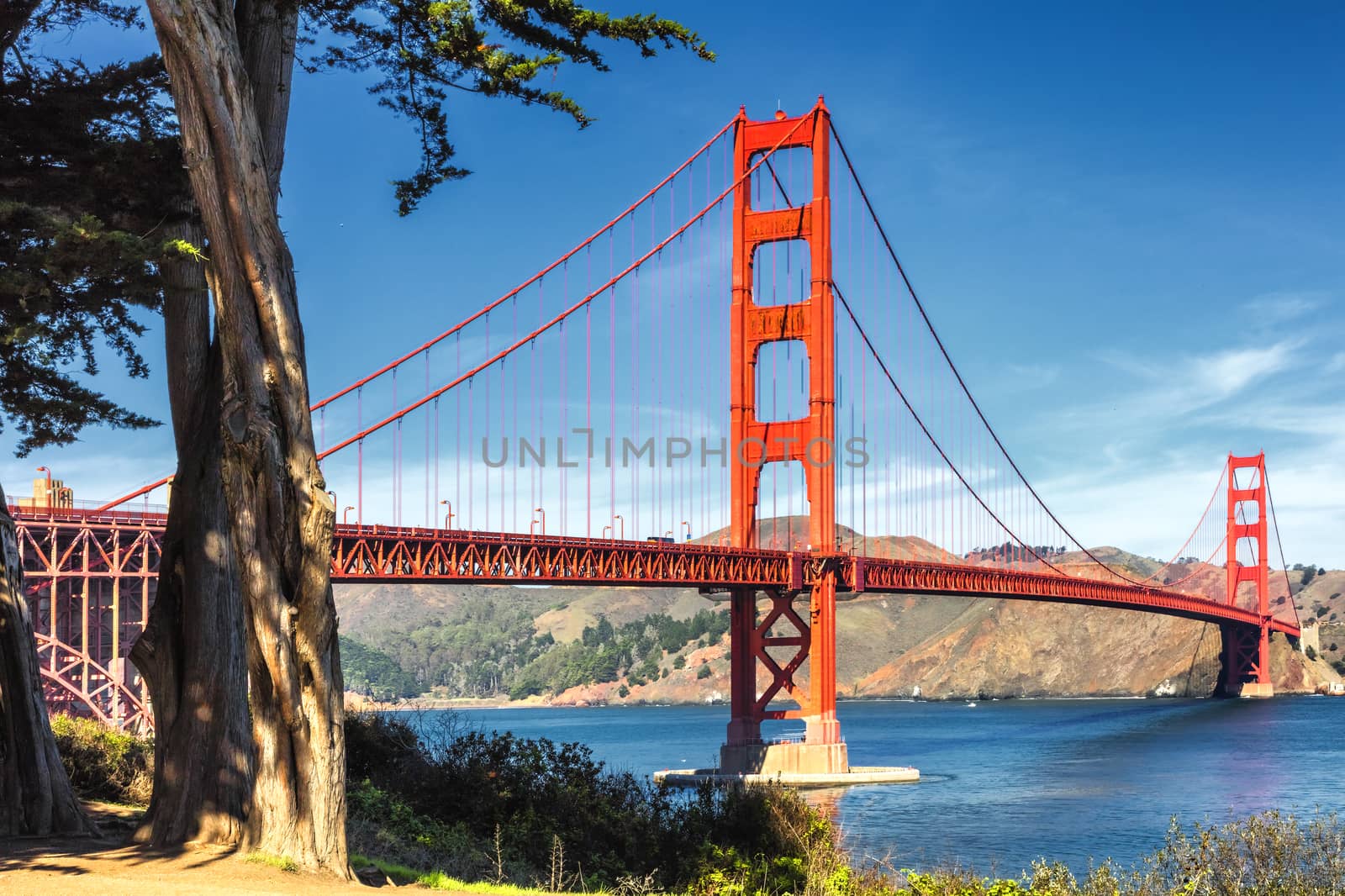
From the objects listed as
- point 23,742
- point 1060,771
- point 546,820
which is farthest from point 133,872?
point 1060,771

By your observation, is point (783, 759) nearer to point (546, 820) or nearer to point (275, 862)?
point (546, 820)

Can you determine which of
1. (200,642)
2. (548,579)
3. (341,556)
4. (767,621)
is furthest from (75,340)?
(767,621)

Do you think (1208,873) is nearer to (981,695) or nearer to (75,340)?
(75,340)

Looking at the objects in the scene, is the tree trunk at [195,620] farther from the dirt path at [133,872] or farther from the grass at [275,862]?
the grass at [275,862]

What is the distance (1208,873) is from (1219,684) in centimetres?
12399

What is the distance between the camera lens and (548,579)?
40000 mm

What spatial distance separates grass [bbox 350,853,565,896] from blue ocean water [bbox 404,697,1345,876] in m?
6.43

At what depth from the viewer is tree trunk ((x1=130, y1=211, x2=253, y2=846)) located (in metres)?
12.8

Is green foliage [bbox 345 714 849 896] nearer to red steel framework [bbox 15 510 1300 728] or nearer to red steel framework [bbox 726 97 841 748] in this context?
red steel framework [bbox 15 510 1300 728]

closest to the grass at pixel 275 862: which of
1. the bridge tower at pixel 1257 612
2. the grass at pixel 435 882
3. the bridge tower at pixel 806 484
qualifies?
the grass at pixel 435 882

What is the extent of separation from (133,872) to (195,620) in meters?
2.65

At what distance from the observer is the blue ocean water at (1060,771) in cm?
3325

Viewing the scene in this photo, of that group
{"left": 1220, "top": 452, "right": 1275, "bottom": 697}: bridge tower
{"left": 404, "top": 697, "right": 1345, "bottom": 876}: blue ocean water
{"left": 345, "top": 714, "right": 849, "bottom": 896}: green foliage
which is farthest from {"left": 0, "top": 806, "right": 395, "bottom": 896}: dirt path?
{"left": 1220, "top": 452, "right": 1275, "bottom": 697}: bridge tower

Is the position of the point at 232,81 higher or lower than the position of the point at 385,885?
higher
